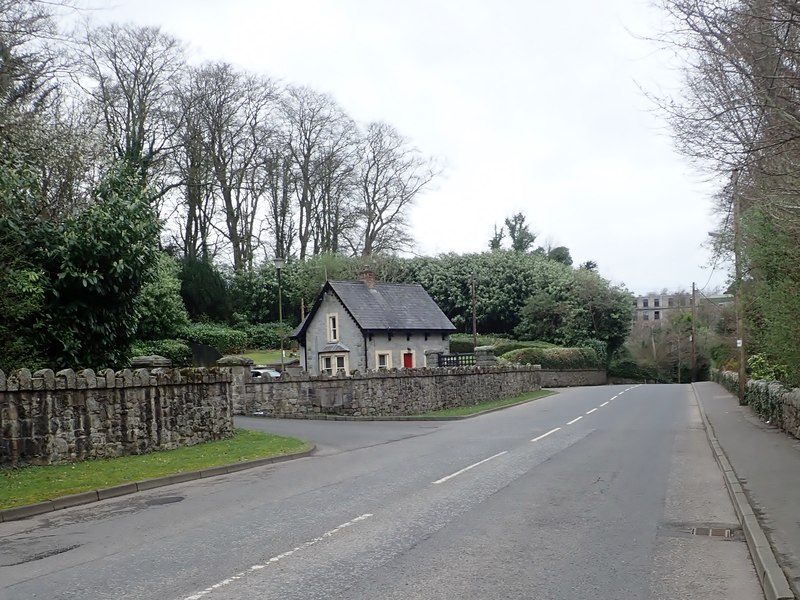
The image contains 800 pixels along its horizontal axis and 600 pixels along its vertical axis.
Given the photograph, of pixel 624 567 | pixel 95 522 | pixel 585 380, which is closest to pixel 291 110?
pixel 585 380

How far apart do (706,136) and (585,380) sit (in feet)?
169

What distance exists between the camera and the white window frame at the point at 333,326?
4941cm

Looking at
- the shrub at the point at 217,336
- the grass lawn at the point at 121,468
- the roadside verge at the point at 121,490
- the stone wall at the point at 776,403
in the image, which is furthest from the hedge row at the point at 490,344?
the roadside verge at the point at 121,490

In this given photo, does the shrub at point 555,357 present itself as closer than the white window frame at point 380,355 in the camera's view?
No

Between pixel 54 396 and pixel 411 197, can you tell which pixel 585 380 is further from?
pixel 54 396

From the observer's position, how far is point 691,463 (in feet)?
50.9

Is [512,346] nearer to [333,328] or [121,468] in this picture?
[333,328]

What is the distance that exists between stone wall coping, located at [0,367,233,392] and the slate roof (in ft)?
88.4

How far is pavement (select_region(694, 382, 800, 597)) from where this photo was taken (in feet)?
26.2

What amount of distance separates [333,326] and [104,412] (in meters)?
33.2

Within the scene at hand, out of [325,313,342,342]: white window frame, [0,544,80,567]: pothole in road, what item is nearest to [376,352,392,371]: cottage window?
[325,313,342,342]: white window frame

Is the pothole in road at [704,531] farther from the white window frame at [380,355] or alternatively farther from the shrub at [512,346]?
the shrub at [512,346]

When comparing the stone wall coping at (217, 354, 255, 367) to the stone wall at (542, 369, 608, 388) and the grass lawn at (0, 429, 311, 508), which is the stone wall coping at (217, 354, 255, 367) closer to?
the grass lawn at (0, 429, 311, 508)

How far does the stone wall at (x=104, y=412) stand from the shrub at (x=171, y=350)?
2519 centimetres
